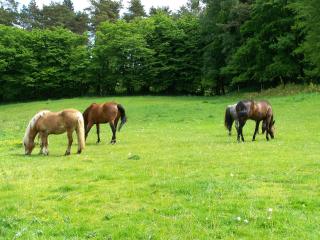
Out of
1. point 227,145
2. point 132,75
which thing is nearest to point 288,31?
point 132,75

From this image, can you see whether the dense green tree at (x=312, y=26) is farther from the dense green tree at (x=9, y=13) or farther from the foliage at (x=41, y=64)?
the dense green tree at (x=9, y=13)

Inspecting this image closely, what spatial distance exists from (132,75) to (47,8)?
121 ft

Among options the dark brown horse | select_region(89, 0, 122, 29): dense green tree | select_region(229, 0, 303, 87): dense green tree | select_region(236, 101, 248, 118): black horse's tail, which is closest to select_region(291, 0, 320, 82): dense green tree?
select_region(229, 0, 303, 87): dense green tree

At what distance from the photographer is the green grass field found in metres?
6.94

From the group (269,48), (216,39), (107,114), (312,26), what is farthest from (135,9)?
(107,114)

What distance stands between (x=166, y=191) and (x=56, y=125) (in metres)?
7.31

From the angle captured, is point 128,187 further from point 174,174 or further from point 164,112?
point 164,112

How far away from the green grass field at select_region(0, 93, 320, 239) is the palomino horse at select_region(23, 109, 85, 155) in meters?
0.57

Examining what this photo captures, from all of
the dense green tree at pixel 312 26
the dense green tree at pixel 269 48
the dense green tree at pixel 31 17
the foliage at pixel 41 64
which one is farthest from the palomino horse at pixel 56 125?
the dense green tree at pixel 31 17

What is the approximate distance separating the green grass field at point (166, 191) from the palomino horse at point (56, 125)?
1.87ft

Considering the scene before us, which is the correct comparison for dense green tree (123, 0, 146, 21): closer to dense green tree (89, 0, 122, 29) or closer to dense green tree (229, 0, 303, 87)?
dense green tree (89, 0, 122, 29)

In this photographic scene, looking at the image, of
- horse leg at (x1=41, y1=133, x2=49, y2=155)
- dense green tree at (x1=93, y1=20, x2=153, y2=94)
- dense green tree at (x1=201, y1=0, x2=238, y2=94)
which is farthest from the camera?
dense green tree at (x1=93, y1=20, x2=153, y2=94)

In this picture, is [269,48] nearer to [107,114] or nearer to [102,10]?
[107,114]

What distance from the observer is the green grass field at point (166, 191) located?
273 inches
